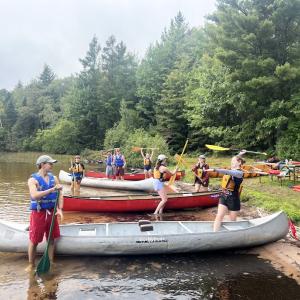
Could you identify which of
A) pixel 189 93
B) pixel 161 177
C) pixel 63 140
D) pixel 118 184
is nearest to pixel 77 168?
pixel 118 184

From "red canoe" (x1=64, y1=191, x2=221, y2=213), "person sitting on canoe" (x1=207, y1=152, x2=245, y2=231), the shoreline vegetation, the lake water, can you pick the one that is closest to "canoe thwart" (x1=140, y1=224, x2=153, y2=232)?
the lake water

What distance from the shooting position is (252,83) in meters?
19.1

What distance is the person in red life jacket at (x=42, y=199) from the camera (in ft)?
20.2

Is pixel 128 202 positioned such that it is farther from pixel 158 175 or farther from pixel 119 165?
pixel 119 165

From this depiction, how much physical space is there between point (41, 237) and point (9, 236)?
941mm

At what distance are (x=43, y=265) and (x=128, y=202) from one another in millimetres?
4882

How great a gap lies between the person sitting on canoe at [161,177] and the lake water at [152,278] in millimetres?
2998

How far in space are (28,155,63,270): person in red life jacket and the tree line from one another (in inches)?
595

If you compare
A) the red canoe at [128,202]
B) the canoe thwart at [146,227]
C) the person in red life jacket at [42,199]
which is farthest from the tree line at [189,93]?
the person in red life jacket at [42,199]

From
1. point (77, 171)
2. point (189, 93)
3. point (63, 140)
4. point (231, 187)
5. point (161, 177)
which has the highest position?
point (189, 93)

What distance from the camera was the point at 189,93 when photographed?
3209 centimetres

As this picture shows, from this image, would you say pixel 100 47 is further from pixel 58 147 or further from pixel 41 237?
pixel 41 237

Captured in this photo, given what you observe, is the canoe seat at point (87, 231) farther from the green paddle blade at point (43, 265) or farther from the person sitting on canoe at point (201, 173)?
the person sitting on canoe at point (201, 173)

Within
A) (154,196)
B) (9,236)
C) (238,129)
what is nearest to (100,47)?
(238,129)
